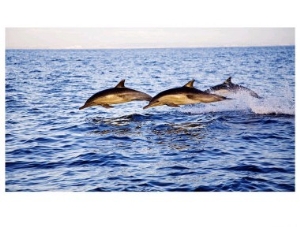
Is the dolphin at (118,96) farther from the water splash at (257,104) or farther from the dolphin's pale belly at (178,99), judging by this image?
the water splash at (257,104)

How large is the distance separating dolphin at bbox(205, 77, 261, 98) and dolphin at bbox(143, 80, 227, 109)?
0.27 ft

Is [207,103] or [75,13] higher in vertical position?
[75,13]

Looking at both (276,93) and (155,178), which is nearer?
(155,178)

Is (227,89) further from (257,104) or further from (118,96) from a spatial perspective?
(118,96)

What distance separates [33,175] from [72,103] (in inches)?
51.3

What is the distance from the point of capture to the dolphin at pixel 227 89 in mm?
6628

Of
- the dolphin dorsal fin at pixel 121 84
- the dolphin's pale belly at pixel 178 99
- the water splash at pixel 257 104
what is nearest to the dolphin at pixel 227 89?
the water splash at pixel 257 104

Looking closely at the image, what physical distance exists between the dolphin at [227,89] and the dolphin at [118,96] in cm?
109

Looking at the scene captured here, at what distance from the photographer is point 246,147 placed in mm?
6410

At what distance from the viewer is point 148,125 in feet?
21.6

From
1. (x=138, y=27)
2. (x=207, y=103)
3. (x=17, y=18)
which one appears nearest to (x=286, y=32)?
(x=207, y=103)

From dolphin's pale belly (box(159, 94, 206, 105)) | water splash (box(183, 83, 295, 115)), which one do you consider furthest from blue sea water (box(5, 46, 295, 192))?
dolphin's pale belly (box(159, 94, 206, 105))

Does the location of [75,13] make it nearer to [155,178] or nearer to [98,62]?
[98,62]
